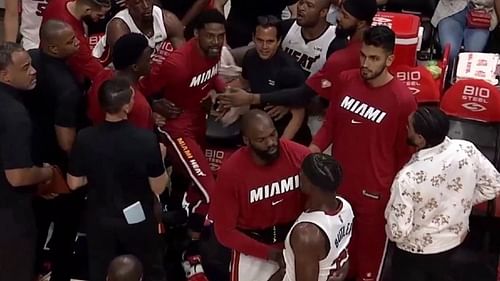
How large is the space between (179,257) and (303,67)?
4.45 ft

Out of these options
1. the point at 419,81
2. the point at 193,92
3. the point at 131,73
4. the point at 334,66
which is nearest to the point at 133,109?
the point at 131,73

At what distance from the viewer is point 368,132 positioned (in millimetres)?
4777

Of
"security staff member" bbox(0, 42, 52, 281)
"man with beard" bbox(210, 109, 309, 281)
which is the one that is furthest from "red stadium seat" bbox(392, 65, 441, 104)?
"security staff member" bbox(0, 42, 52, 281)

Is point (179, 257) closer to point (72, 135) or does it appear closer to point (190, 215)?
point (190, 215)

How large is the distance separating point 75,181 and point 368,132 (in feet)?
4.85

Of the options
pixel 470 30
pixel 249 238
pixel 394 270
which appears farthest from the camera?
pixel 470 30

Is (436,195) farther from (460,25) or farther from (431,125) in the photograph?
(460,25)

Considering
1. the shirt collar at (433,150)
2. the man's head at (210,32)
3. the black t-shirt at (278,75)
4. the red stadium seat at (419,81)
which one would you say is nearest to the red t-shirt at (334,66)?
the black t-shirt at (278,75)

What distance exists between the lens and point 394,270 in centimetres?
475

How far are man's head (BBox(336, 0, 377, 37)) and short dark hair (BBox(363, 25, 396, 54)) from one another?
1.32 feet

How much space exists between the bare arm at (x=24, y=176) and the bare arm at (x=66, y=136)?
0.73 ft

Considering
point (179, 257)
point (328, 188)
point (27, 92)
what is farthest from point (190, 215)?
point (328, 188)

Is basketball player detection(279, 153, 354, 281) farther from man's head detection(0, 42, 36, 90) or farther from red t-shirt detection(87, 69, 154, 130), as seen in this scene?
man's head detection(0, 42, 36, 90)

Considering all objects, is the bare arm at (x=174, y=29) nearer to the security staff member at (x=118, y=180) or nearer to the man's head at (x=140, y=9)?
the man's head at (x=140, y=9)
